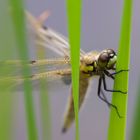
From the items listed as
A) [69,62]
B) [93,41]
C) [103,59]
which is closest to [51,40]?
[69,62]

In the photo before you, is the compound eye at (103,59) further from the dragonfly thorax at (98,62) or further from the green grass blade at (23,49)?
the green grass blade at (23,49)

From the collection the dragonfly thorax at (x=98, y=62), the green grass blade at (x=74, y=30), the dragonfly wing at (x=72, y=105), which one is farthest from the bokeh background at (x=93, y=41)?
the green grass blade at (x=74, y=30)

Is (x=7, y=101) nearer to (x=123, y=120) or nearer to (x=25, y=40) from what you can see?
(x=25, y=40)

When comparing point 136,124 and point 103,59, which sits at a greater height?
point 103,59

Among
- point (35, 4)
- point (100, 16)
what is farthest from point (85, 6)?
point (35, 4)

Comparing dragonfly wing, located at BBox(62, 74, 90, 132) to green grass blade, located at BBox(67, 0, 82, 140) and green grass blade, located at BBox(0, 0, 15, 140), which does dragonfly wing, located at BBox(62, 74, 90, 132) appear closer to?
green grass blade, located at BBox(0, 0, 15, 140)

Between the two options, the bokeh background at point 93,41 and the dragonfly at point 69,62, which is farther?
the bokeh background at point 93,41

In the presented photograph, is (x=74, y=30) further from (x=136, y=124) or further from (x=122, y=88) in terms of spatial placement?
(x=136, y=124)

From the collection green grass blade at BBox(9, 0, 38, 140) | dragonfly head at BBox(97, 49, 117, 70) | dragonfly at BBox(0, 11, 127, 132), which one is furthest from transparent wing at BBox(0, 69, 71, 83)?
green grass blade at BBox(9, 0, 38, 140)

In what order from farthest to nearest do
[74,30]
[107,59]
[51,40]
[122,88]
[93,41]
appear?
1. [93,41]
2. [51,40]
3. [107,59]
4. [122,88]
5. [74,30]
